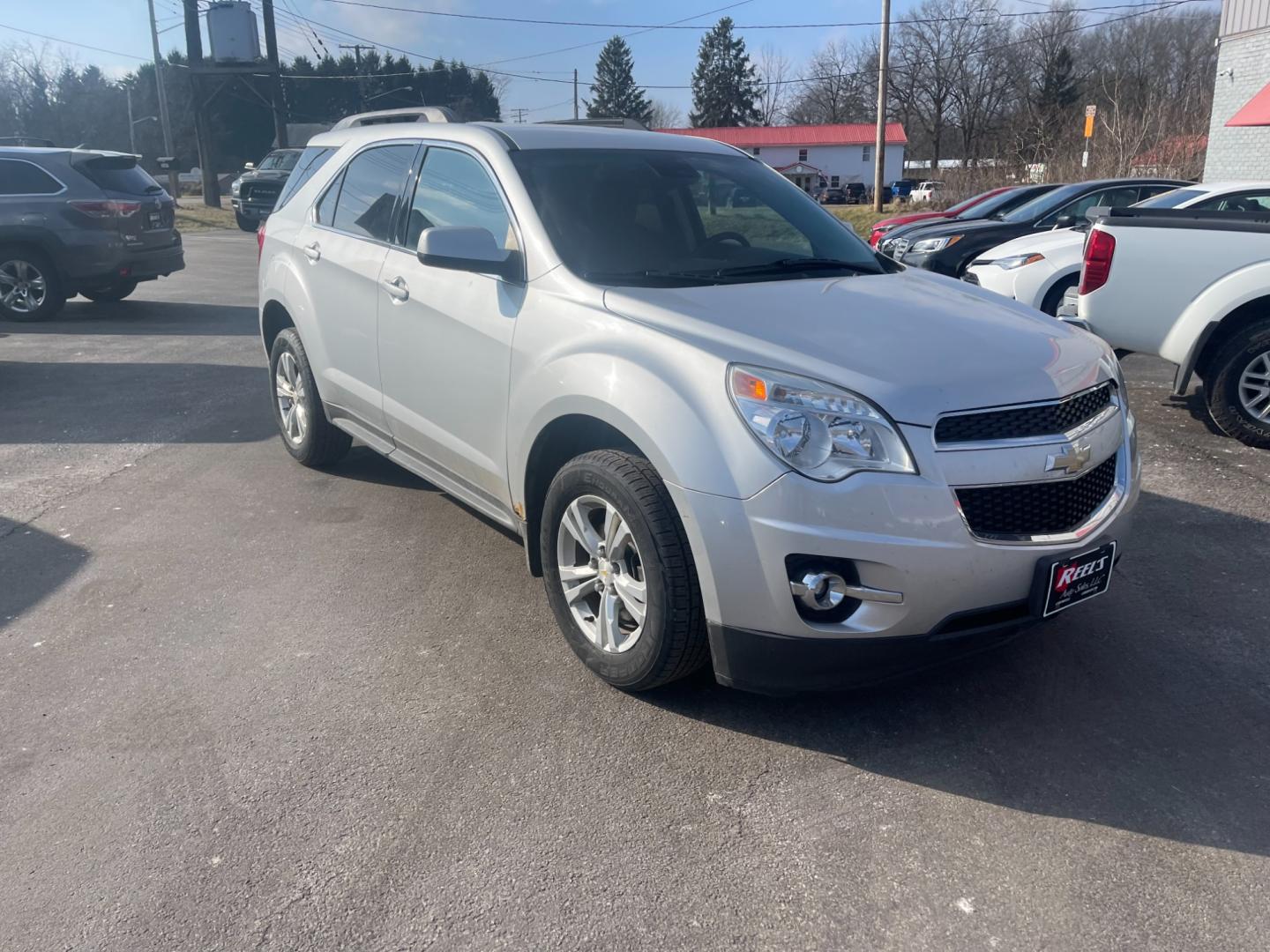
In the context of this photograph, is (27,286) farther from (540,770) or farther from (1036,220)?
(1036,220)

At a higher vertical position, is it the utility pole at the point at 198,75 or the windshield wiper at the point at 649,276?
the utility pole at the point at 198,75

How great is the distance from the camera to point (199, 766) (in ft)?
10.5

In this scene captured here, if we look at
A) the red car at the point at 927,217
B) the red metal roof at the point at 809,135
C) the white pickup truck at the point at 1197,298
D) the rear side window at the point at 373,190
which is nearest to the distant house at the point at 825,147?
the red metal roof at the point at 809,135

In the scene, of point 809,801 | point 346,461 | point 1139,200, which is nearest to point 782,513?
point 809,801

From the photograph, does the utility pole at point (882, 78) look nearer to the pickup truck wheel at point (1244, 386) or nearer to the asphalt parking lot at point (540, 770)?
the pickup truck wheel at point (1244, 386)

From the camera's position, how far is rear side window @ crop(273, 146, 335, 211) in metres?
5.84

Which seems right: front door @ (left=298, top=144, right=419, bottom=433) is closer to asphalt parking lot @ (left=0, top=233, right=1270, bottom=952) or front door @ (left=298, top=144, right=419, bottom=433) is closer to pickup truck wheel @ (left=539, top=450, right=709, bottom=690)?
asphalt parking lot @ (left=0, top=233, right=1270, bottom=952)

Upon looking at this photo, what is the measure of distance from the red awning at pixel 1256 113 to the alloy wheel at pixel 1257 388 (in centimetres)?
1522

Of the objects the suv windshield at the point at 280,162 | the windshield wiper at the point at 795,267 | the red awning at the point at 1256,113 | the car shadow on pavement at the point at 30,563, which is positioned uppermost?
the red awning at the point at 1256,113

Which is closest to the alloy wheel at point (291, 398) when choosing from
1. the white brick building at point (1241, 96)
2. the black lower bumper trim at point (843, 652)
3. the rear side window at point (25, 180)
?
the black lower bumper trim at point (843, 652)

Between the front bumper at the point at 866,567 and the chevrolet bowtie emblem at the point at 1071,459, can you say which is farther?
the chevrolet bowtie emblem at the point at 1071,459

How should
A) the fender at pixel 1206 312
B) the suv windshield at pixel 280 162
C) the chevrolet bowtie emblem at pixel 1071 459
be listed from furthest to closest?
the suv windshield at pixel 280 162
the fender at pixel 1206 312
the chevrolet bowtie emblem at pixel 1071 459

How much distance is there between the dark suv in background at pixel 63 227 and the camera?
1162 cm

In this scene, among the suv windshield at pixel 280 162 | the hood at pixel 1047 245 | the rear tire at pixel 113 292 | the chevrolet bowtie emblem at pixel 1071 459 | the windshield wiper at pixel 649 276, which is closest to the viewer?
the chevrolet bowtie emblem at pixel 1071 459
